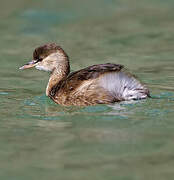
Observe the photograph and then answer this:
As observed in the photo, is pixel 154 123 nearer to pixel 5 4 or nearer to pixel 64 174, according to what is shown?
pixel 64 174

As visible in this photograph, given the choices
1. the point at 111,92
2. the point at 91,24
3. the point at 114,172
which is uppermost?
the point at 91,24

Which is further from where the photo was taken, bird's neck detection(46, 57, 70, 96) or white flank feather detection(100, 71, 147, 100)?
bird's neck detection(46, 57, 70, 96)

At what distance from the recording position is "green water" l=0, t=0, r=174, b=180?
5.67 meters

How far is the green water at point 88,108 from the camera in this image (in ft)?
18.6

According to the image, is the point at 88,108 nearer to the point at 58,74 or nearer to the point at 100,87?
the point at 100,87

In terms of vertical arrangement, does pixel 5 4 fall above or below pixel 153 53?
above

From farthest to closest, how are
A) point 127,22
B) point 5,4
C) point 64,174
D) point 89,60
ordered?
point 5,4
point 127,22
point 89,60
point 64,174

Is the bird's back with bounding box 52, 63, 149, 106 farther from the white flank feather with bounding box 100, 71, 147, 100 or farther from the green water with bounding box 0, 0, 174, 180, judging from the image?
the green water with bounding box 0, 0, 174, 180

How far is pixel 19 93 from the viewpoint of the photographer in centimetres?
881

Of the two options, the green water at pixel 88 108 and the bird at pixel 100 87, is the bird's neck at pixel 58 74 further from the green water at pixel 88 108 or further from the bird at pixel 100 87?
the bird at pixel 100 87

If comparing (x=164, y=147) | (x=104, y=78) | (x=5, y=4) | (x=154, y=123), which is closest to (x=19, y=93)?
(x=104, y=78)

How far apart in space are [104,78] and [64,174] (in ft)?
7.43

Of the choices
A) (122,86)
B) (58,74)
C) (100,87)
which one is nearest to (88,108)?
(100,87)

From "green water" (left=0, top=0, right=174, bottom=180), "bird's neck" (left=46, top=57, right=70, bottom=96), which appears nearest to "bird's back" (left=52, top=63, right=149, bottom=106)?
"green water" (left=0, top=0, right=174, bottom=180)
